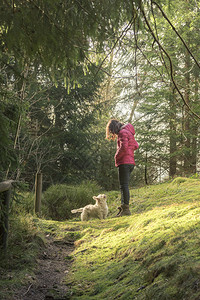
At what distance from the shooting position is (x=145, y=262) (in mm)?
3020

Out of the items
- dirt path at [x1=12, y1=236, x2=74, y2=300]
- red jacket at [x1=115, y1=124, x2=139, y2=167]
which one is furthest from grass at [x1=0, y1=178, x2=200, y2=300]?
red jacket at [x1=115, y1=124, x2=139, y2=167]

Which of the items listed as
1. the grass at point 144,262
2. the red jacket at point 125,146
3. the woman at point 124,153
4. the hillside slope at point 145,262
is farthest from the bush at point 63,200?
the hillside slope at point 145,262

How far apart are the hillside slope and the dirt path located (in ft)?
0.45

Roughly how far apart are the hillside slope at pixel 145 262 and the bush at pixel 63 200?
5433 millimetres

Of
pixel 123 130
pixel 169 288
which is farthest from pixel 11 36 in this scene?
pixel 123 130

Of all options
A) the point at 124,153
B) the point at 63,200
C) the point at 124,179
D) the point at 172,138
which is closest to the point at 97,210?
the point at 124,179

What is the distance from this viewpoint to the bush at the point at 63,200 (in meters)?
10.6

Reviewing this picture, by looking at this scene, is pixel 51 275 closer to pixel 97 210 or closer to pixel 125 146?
pixel 125 146

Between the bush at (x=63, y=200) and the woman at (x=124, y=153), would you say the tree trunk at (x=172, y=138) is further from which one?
the woman at (x=124, y=153)

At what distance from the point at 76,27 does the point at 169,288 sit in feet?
9.26

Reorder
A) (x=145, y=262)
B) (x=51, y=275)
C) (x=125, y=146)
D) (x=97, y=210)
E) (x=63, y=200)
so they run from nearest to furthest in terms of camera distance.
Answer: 1. (x=145, y=262)
2. (x=51, y=275)
3. (x=125, y=146)
4. (x=97, y=210)
5. (x=63, y=200)

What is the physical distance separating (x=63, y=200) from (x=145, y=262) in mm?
8116

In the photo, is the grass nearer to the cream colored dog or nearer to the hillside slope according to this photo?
the hillside slope

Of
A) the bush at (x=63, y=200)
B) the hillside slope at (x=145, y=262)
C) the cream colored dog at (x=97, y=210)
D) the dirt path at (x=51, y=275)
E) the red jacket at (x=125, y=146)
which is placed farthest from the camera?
the bush at (x=63, y=200)
